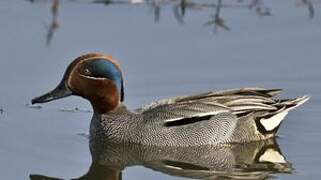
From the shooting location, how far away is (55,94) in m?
10.4

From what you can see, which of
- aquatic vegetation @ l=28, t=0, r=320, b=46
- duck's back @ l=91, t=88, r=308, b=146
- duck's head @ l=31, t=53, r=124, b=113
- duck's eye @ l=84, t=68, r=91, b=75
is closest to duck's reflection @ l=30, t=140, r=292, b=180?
duck's back @ l=91, t=88, r=308, b=146

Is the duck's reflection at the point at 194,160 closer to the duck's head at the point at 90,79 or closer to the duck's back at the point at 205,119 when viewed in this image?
the duck's back at the point at 205,119

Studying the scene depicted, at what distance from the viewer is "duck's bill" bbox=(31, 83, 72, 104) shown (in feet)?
34.1

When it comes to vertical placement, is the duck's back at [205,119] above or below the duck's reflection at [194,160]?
above

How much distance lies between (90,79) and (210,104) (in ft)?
3.29

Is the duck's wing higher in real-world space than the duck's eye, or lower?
lower

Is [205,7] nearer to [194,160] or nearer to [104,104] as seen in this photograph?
[104,104]

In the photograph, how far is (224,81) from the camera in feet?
36.8

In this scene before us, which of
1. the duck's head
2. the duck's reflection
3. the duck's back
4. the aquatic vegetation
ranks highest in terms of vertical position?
the aquatic vegetation

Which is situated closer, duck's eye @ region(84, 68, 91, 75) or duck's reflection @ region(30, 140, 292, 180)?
duck's reflection @ region(30, 140, 292, 180)

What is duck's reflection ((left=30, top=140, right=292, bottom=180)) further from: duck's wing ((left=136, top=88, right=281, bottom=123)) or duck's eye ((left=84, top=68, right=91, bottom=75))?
duck's eye ((left=84, top=68, right=91, bottom=75))

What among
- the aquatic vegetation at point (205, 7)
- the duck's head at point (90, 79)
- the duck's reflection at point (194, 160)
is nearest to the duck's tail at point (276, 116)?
the duck's reflection at point (194, 160)

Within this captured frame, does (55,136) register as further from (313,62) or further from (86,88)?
(313,62)

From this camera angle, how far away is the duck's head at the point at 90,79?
10453 mm
